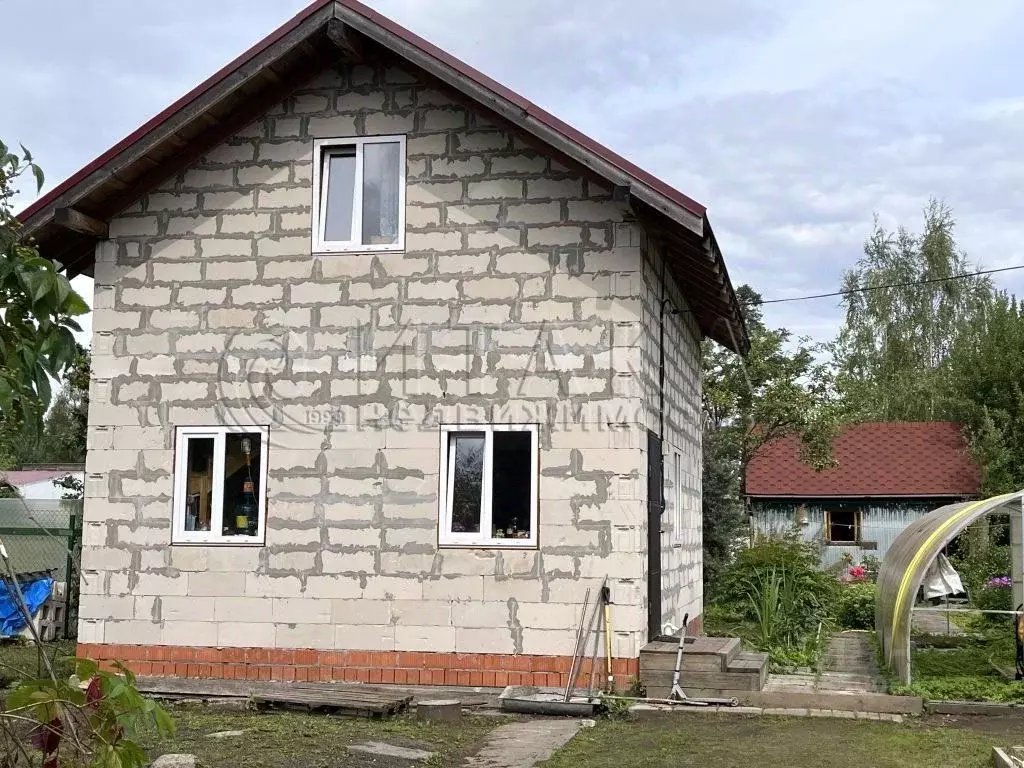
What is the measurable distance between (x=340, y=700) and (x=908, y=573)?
650 cm

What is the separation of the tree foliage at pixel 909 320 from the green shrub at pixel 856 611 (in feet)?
73.6

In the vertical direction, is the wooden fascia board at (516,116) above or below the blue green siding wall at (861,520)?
above

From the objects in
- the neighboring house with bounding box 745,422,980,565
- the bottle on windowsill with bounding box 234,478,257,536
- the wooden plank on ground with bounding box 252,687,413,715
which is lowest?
the wooden plank on ground with bounding box 252,687,413,715

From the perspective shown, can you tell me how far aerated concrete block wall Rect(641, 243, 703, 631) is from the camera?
12070mm

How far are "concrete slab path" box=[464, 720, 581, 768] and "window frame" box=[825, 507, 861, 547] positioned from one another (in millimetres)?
20493

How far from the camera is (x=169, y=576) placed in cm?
1171

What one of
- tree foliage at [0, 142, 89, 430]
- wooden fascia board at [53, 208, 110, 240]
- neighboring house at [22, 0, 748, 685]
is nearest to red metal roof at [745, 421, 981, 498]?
neighboring house at [22, 0, 748, 685]

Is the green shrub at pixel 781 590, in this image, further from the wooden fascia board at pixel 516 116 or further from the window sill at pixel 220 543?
the window sill at pixel 220 543

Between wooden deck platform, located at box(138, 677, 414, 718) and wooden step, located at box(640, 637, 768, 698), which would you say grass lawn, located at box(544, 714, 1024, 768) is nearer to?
wooden step, located at box(640, 637, 768, 698)

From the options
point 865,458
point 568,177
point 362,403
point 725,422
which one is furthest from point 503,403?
point 865,458

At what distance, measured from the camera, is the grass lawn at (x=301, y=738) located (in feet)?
27.2

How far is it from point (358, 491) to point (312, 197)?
303cm

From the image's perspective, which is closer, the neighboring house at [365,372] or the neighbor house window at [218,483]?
the neighboring house at [365,372]

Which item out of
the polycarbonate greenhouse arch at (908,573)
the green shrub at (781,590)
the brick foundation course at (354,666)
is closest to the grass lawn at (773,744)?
the brick foundation course at (354,666)
